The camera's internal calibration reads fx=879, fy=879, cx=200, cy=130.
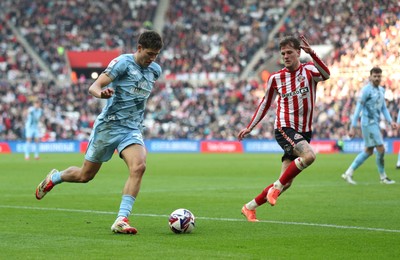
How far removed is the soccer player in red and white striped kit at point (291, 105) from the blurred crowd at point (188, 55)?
27.2 meters

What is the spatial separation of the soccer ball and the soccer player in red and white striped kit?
1574 millimetres

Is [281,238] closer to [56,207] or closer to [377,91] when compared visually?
[56,207]

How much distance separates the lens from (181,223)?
33.5ft

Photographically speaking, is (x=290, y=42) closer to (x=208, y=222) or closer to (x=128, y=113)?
(x=128, y=113)

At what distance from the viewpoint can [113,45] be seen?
185 feet

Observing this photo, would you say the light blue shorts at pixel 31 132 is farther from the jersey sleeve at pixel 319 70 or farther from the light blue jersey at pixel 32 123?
the jersey sleeve at pixel 319 70

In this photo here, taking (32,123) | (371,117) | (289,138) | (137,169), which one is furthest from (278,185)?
(32,123)

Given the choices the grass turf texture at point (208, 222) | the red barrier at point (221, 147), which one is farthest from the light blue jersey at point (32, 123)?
the grass turf texture at point (208, 222)

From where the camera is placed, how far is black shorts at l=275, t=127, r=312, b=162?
1184 cm

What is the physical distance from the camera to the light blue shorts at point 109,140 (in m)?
10.8

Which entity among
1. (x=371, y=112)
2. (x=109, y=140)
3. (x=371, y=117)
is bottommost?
(x=371, y=117)

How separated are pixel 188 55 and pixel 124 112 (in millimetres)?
44608

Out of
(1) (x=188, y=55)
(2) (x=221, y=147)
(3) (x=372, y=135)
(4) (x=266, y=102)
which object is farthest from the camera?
(1) (x=188, y=55)

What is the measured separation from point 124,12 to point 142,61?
48.9m
